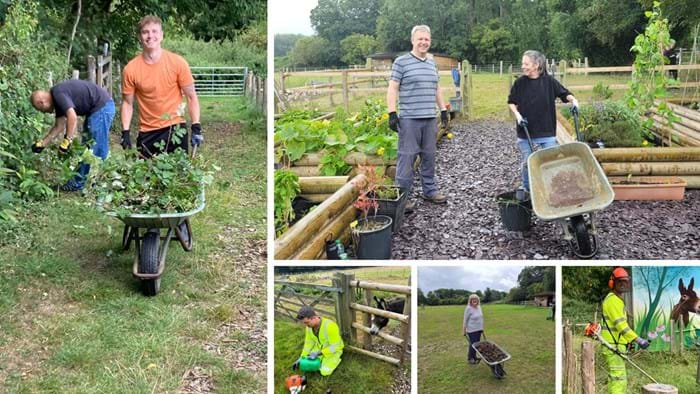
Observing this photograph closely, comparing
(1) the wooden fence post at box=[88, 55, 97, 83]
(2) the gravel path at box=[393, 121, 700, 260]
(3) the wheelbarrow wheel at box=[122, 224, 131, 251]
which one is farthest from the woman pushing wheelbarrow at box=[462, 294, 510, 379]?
(1) the wooden fence post at box=[88, 55, 97, 83]

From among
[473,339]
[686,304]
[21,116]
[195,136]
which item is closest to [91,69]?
[21,116]

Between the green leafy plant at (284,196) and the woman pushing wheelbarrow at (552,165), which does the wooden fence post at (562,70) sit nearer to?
the woman pushing wheelbarrow at (552,165)

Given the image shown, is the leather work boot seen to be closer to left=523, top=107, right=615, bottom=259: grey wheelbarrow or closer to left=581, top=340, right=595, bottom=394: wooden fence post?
left=523, top=107, right=615, bottom=259: grey wheelbarrow

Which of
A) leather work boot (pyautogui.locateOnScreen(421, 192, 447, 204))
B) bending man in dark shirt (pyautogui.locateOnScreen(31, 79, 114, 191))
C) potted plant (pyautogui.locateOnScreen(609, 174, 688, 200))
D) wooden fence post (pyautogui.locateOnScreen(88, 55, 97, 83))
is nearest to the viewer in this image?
potted plant (pyautogui.locateOnScreen(609, 174, 688, 200))

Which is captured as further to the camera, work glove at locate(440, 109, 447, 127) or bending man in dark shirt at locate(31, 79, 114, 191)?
bending man in dark shirt at locate(31, 79, 114, 191)

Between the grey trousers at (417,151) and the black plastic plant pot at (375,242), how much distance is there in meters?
0.32

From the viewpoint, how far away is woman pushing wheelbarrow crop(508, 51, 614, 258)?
2479 millimetres

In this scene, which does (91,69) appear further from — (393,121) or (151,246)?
(393,121)

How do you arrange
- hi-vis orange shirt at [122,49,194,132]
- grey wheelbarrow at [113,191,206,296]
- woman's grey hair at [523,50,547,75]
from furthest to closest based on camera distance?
hi-vis orange shirt at [122,49,194,132], grey wheelbarrow at [113,191,206,296], woman's grey hair at [523,50,547,75]

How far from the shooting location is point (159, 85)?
4043mm

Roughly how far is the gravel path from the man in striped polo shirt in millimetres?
62

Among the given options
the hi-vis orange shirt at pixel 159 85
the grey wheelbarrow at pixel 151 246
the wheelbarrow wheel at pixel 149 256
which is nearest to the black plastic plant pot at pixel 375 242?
the grey wheelbarrow at pixel 151 246

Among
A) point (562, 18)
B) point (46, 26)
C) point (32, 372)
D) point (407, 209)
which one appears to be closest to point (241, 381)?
point (32, 372)

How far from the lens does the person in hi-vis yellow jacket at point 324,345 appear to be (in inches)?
96.3
